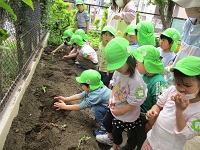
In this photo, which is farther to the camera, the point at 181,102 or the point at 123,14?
the point at 123,14

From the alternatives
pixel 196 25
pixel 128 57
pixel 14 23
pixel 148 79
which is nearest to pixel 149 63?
pixel 148 79

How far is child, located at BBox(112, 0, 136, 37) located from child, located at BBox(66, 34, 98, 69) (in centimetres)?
113

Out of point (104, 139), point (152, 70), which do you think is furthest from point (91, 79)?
point (152, 70)

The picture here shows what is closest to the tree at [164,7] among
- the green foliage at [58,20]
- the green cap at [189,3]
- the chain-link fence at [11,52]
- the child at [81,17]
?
the child at [81,17]

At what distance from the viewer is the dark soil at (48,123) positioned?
2.27 m

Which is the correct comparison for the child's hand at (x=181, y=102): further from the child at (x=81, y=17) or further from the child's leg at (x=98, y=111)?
the child at (x=81, y=17)

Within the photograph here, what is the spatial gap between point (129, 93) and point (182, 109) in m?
0.61

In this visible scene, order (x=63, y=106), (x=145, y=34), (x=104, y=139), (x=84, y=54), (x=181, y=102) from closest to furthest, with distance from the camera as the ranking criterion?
(x=181, y=102) < (x=104, y=139) < (x=63, y=106) < (x=145, y=34) < (x=84, y=54)

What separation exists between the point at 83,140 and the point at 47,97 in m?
1.15

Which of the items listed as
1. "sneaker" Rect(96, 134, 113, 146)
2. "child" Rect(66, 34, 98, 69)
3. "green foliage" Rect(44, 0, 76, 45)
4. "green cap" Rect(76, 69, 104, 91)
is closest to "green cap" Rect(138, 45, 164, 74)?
"green cap" Rect(76, 69, 104, 91)

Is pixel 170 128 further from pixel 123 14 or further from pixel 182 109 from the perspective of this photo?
pixel 123 14

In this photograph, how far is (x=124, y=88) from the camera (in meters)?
1.89

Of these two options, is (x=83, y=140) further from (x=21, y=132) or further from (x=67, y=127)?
(x=21, y=132)

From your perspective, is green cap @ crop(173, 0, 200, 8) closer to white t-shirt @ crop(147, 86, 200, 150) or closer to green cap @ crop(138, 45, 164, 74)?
green cap @ crop(138, 45, 164, 74)
